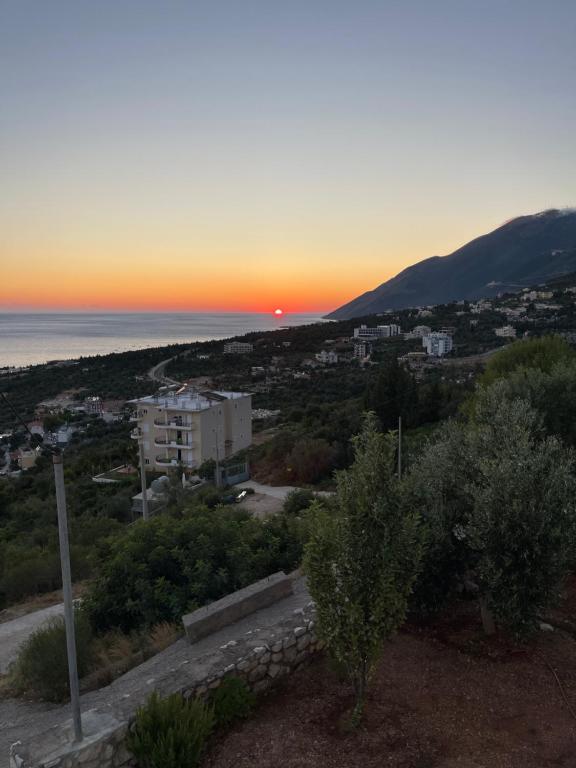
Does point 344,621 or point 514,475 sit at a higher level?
point 514,475

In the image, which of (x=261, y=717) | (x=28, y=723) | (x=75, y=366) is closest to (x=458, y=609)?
(x=261, y=717)

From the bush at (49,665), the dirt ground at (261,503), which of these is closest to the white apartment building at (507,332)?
the dirt ground at (261,503)

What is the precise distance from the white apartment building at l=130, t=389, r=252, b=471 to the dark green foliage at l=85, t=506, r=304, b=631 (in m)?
29.4

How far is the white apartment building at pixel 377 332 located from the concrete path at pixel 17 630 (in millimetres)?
83367

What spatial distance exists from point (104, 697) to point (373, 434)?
447 cm

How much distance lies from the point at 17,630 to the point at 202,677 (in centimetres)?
686

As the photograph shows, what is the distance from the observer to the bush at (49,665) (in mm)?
7191

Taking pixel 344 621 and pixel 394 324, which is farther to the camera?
pixel 394 324

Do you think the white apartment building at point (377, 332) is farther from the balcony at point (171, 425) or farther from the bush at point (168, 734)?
the bush at point (168, 734)

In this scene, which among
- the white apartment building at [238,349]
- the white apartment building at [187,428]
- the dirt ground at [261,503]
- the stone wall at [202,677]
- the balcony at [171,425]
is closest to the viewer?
the stone wall at [202,677]

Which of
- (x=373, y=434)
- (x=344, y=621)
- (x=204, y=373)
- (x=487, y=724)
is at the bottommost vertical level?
(x=204, y=373)

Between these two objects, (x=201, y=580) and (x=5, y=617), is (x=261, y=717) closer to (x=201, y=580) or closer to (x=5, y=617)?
(x=201, y=580)

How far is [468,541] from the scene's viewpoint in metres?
5.93

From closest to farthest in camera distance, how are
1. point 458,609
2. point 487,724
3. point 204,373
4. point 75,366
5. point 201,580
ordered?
point 487,724
point 458,609
point 201,580
point 204,373
point 75,366
